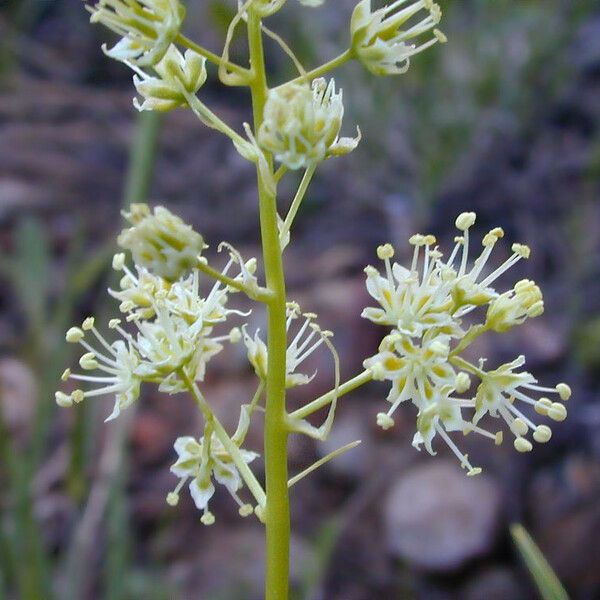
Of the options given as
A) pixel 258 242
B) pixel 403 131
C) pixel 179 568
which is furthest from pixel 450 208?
pixel 179 568

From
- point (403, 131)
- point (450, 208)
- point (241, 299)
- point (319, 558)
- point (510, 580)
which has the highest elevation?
point (403, 131)

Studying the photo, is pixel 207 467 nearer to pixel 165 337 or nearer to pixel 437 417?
pixel 165 337

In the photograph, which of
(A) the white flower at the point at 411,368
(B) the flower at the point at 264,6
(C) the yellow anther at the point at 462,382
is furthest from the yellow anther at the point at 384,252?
→ (B) the flower at the point at 264,6

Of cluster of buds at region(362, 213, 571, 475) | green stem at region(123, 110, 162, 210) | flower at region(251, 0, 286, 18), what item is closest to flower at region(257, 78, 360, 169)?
flower at region(251, 0, 286, 18)

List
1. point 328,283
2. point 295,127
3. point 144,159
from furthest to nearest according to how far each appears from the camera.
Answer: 1. point 328,283
2. point 144,159
3. point 295,127

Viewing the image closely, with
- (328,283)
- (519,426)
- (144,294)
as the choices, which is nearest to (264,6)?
(144,294)

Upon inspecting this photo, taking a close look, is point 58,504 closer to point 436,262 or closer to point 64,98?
point 436,262
